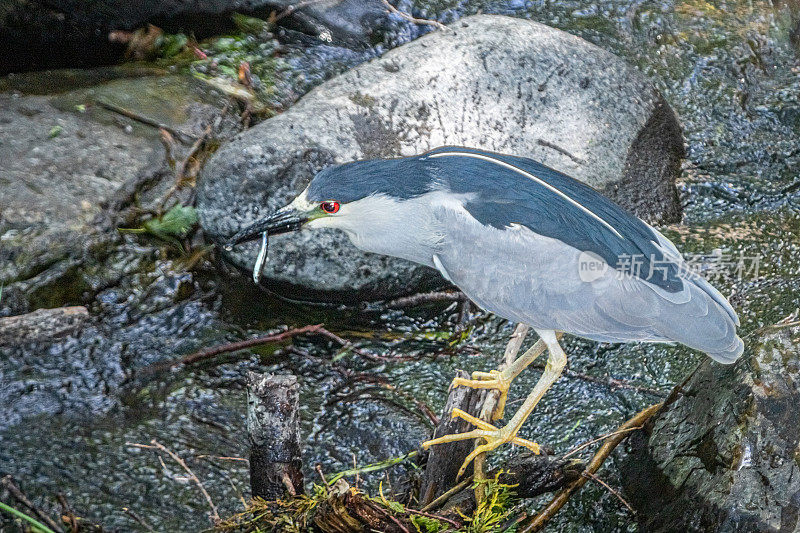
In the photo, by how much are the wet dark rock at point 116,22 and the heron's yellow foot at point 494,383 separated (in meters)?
3.17

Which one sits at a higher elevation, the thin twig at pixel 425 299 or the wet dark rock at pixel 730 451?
the wet dark rock at pixel 730 451

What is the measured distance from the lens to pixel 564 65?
451cm

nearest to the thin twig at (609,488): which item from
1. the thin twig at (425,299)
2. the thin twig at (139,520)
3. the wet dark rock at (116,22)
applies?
the thin twig at (425,299)

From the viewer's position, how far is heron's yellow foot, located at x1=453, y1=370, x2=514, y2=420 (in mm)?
2825

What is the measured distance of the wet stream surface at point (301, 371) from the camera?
10.6 ft

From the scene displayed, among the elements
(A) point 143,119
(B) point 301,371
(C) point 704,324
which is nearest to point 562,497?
(C) point 704,324

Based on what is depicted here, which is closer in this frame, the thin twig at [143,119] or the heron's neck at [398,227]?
the heron's neck at [398,227]

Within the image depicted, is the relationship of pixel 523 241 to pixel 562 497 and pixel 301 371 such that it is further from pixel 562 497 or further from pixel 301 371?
pixel 301 371

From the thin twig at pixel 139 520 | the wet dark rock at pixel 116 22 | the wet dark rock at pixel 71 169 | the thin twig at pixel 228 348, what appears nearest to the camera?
the thin twig at pixel 139 520

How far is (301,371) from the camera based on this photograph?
12.4ft

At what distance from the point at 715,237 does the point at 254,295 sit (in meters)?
2.31

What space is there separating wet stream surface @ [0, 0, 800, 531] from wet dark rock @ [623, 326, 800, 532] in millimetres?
216

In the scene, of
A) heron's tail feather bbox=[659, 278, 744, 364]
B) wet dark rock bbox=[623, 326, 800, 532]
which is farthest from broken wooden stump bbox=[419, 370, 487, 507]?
heron's tail feather bbox=[659, 278, 744, 364]

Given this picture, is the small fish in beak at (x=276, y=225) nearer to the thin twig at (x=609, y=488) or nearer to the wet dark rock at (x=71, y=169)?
the thin twig at (x=609, y=488)
